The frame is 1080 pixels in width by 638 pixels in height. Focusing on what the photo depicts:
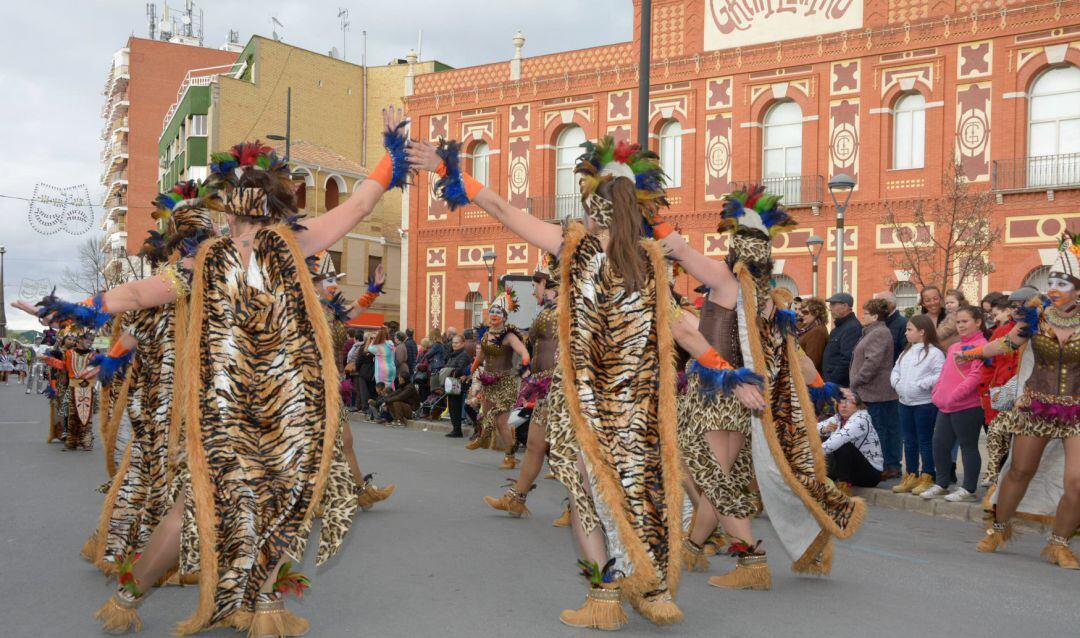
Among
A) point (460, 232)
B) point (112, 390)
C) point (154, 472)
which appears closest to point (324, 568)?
point (154, 472)

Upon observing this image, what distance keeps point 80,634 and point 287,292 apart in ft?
6.10

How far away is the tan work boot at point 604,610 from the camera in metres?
4.72

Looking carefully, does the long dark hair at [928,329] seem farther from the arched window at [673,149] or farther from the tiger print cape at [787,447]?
the arched window at [673,149]

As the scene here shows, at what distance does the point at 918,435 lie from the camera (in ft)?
35.2

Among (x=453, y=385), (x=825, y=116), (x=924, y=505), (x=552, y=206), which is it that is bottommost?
(x=924, y=505)

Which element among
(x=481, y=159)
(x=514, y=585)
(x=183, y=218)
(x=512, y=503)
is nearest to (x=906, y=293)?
(x=481, y=159)

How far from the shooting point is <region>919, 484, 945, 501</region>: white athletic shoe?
10027 millimetres

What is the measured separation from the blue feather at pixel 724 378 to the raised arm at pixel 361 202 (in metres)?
1.71

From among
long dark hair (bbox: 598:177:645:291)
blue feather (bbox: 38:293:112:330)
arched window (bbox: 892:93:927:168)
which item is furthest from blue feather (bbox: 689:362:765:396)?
arched window (bbox: 892:93:927:168)

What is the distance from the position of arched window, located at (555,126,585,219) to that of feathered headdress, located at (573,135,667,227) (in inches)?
1083

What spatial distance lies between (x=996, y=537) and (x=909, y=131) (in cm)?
2134

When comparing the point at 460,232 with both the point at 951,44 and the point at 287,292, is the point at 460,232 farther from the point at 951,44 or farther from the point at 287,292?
the point at 287,292

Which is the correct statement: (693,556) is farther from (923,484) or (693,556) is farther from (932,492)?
(923,484)

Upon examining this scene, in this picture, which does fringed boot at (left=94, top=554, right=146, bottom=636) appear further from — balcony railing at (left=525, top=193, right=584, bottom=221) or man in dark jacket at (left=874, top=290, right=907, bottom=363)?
balcony railing at (left=525, top=193, right=584, bottom=221)
